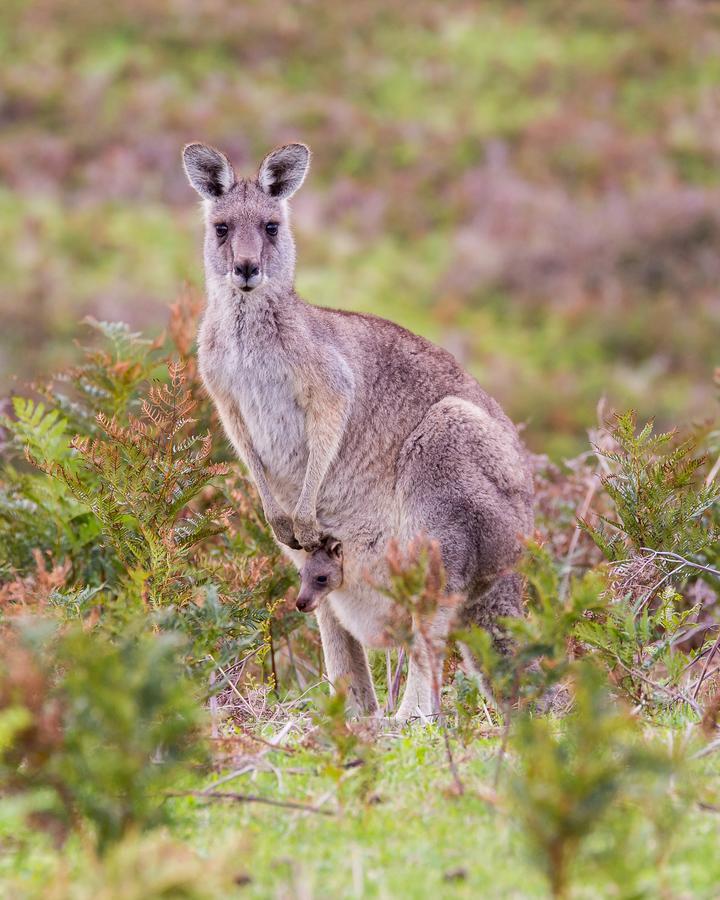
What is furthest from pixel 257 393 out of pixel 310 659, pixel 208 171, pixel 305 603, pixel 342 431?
pixel 310 659

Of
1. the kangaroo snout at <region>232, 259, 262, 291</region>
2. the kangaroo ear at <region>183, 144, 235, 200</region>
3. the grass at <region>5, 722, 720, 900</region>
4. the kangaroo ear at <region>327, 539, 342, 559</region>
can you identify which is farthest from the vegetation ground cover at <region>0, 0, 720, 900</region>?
the kangaroo ear at <region>183, 144, 235, 200</region>

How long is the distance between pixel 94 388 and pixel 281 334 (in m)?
1.34

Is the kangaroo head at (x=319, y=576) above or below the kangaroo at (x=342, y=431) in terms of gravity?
below

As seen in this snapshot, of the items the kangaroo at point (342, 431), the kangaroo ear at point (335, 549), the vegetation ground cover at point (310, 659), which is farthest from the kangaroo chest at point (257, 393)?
the kangaroo ear at point (335, 549)

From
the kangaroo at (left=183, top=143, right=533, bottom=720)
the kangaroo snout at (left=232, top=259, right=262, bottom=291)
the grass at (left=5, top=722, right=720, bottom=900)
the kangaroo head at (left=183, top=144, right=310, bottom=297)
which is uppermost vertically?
the kangaroo head at (left=183, top=144, right=310, bottom=297)

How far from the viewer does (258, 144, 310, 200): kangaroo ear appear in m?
5.82

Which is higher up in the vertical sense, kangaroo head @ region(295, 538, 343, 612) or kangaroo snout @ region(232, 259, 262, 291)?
kangaroo snout @ region(232, 259, 262, 291)

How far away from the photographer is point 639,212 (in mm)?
20641

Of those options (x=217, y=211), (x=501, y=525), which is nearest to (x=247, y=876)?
(x=501, y=525)

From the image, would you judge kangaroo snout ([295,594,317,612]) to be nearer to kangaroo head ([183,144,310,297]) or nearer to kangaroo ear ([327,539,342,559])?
kangaroo ear ([327,539,342,559])

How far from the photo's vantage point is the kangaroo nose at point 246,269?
211 inches

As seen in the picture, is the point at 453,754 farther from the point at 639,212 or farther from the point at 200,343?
the point at 639,212

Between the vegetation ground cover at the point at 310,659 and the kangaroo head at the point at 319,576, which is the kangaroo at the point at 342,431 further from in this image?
the vegetation ground cover at the point at 310,659

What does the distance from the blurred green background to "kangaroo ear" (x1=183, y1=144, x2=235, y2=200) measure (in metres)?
8.24
